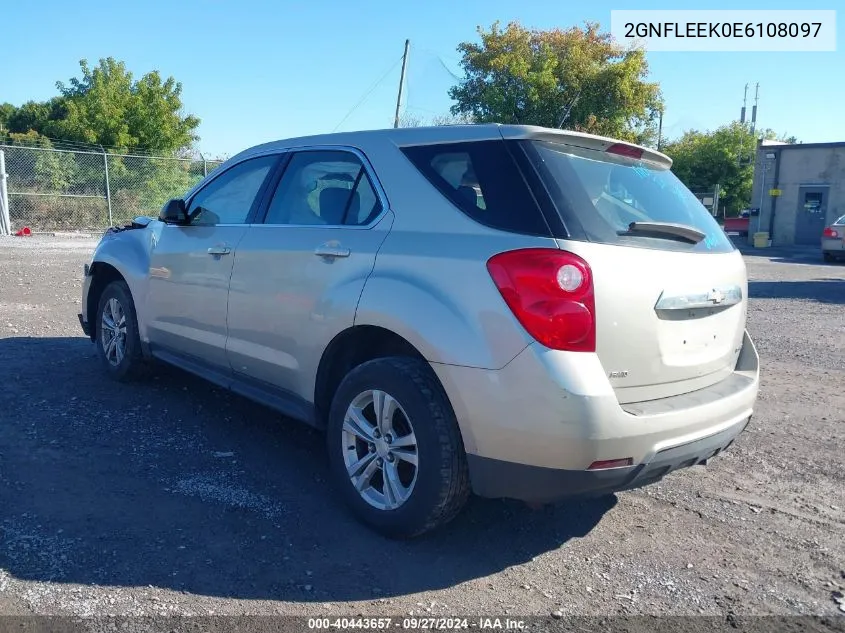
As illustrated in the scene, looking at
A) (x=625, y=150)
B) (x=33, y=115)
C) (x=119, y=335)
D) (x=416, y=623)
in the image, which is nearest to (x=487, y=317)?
(x=416, y=623)

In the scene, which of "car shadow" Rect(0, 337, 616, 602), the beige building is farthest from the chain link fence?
the beige building

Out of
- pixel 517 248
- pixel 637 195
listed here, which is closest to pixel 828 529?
pixel 637 195

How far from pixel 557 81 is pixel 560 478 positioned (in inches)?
1290

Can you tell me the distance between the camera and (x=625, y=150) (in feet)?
12.3

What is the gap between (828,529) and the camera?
12.2 ft

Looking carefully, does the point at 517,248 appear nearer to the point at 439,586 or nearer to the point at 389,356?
the point at 389,356

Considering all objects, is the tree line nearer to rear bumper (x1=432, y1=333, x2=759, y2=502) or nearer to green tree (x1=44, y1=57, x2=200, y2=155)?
green tree (x1=44, y1=57, x2=200, y2=155)

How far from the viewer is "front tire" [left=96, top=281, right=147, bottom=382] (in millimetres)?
5648

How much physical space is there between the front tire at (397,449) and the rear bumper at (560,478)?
148 millimetres

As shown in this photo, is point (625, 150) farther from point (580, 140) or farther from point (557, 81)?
point (557, 81)

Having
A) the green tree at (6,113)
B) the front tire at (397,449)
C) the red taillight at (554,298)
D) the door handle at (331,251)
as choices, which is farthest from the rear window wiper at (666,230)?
the green tree at (6,113)

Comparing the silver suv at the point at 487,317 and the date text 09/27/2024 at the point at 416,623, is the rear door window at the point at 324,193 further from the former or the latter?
the date text 09/27/2024 at the point at 416,623

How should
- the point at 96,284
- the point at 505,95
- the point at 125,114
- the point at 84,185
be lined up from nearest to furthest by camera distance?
the point at 96,284 → the point at 84,185 → the point at 125,114 → the point at 505,95

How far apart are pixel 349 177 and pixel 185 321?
5.64ft
